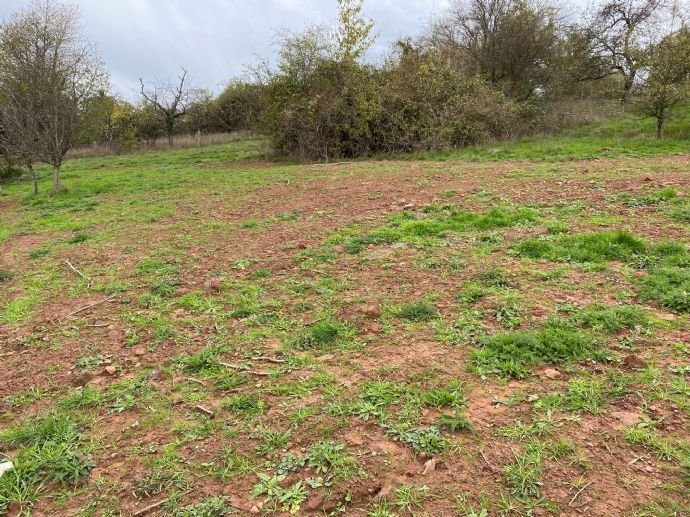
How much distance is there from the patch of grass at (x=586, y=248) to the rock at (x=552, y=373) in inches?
76.4

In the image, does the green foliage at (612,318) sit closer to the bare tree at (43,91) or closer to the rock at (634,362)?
the rock at (634,362)

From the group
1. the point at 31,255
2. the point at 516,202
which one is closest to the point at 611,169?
the point at 516,202

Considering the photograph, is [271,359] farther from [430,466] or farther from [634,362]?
[634,362]

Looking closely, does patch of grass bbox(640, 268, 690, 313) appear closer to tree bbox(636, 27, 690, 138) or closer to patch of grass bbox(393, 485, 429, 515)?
patch of grass bbox(393, 485, 429, 515)

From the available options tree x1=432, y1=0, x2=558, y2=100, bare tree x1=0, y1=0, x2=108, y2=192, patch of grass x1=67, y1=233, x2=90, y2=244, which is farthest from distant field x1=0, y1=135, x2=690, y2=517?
tree x1=432, y1=0, x2=558, y2=100

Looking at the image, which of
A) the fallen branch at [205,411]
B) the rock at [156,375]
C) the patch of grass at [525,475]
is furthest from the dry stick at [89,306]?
the patch of grass at [525,475]

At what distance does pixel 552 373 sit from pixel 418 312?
3.70 ft

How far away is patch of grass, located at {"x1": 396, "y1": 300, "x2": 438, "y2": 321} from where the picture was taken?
356 centimetres

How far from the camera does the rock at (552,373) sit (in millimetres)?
2738

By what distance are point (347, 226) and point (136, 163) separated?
17.9m

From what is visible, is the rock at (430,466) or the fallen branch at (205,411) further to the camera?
the fallen branch at (205,411)

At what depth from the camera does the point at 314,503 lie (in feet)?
6.68

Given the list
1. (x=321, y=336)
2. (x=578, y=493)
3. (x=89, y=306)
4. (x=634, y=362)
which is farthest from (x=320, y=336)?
(x=89, y=306)

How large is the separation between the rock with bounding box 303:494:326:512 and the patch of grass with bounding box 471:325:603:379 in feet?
4.12
